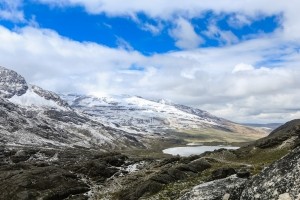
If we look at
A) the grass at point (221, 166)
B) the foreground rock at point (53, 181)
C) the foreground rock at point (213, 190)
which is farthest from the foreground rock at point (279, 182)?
the foreground rock at point (53, 181)

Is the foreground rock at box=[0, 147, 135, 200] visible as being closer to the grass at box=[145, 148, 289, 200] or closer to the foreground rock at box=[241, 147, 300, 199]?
the grass at box=[145, 148, 289, 200]

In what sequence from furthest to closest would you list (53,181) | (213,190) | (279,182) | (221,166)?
(221,166) < (53,181) < (213,190) < (279,182)

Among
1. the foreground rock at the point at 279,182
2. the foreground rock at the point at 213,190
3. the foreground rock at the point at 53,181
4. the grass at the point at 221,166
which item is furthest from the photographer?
the foreground rock at the point at 53,181

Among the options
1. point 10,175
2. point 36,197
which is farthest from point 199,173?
point 10,175

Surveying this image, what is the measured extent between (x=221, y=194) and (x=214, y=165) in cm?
4144

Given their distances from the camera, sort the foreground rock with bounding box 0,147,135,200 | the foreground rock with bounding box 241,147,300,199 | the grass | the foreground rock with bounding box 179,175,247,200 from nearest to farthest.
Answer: the foreground rock with bounding box 241,147,300,199
the foreground rock with bounding box 179,175,247,200
the grass
the foreground rock with bounding box 0,147,135,200

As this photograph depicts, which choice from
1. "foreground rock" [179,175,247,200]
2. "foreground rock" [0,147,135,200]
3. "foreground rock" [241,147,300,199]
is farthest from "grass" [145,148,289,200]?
"foreground rock" [241,147,300,199]

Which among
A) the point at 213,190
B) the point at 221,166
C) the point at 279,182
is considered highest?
the point at 279,182

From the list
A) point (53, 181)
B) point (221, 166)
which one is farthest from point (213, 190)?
point (53, 181)

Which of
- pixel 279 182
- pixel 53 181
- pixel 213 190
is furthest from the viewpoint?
pixel 53 181

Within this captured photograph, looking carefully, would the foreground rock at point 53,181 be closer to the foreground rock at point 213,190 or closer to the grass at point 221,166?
the grass at point 221,166

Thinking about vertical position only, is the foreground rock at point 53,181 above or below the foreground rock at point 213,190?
below

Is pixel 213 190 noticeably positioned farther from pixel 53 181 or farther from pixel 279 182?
pixel 53 181

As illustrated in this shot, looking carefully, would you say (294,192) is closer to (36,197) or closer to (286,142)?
(36,197)
